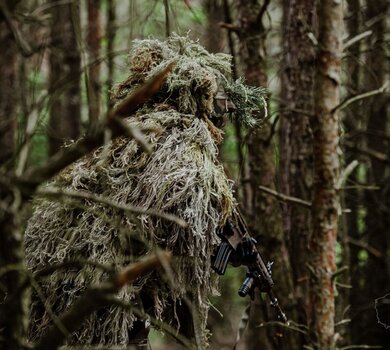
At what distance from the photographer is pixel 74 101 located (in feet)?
35.4

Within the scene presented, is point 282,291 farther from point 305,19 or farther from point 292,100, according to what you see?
point 305,19

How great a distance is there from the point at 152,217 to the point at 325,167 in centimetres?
186

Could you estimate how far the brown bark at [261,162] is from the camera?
6.69m

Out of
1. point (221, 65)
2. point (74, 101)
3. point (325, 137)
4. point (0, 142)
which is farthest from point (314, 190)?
point (74, 101)

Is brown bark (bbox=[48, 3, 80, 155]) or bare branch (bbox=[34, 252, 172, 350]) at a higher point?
brown bark (bbox=[48, 3, 80, 155])

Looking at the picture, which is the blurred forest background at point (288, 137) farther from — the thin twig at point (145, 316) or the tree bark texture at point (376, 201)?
the thin twig at point (145, 316)

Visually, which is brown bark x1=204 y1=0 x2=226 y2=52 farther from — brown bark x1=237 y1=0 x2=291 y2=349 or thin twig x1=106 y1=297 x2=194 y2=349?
thin twig x1=106 y1=297 x2=194 y2=349

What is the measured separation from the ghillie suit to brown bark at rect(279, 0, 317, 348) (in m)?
2.97

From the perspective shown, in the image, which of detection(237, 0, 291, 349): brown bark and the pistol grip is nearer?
the pistol grip

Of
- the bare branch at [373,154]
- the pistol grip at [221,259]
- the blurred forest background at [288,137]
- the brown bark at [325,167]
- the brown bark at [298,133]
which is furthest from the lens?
the bare branch at [373,154]

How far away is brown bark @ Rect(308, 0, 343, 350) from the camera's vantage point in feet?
16.9

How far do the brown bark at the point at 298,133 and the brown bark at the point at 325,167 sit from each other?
1.55 meters

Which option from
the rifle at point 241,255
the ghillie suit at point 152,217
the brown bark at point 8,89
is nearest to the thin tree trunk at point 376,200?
the brown bark at point 8,89

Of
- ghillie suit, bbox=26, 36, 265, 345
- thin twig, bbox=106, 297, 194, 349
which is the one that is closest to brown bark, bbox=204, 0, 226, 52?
ghillie suit, bbox=26, 36, 265, 345
